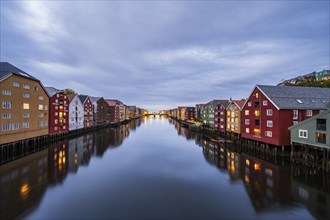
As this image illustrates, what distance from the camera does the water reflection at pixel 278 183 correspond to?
1544cm

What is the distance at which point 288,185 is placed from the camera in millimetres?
19406

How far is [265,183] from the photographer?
20062mm

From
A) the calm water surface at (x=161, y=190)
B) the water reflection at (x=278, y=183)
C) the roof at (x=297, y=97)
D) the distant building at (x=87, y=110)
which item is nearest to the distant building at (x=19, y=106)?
the calm water surface at (x=161, y=190)

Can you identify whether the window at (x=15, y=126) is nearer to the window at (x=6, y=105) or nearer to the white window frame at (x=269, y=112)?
the window at (x=6, y=105)

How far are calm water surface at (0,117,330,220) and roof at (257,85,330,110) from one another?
10720mm

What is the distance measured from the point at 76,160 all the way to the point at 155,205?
2055 cm

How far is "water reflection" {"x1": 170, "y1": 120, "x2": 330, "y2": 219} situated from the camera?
1544cm

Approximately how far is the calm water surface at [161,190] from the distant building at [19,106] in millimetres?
8507

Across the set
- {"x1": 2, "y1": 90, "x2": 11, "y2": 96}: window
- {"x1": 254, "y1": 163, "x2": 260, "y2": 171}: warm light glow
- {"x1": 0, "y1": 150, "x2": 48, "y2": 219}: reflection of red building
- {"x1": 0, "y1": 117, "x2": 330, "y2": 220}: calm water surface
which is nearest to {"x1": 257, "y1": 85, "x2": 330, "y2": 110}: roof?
{"x1": 0, "y1": 117, "x2": 330, "y2": 220}: calm water surface

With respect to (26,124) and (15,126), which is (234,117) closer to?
(26,124)

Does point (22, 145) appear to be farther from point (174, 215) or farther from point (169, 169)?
point (174, 215)

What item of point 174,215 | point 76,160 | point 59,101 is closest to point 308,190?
point 174,215

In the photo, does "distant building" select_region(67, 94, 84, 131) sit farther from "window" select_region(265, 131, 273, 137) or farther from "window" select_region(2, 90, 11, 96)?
"window" select_region(265, 131, 273, 137)

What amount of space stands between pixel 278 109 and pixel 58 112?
5388 centimetres
